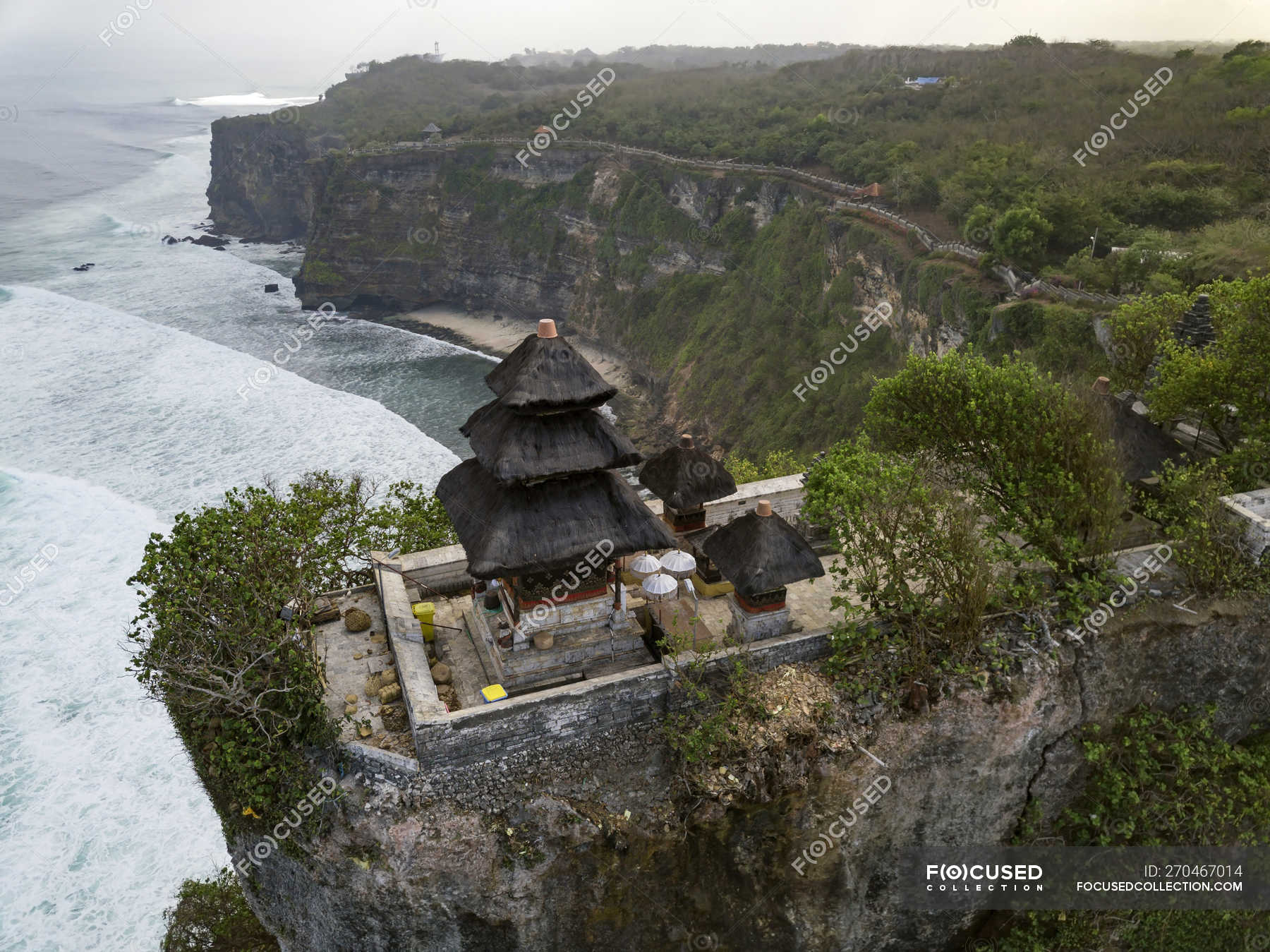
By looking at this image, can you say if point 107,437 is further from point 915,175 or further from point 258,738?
point 915,175

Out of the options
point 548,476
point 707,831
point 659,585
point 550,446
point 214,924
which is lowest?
point 214,924

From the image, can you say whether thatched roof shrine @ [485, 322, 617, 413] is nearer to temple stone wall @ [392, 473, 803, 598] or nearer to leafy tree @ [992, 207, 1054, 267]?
temple stone wall @ [392, 473, 803, 598]

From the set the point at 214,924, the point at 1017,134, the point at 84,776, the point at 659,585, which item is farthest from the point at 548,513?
the point at 1017,134

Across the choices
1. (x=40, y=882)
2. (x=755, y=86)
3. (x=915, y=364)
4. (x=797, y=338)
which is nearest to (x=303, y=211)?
(x=755, y=86)

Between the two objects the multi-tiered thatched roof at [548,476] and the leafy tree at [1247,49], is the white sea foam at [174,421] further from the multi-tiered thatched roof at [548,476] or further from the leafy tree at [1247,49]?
the leafy tree at [1247,49]

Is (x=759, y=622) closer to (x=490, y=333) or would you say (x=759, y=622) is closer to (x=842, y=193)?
(x=842, y=193)

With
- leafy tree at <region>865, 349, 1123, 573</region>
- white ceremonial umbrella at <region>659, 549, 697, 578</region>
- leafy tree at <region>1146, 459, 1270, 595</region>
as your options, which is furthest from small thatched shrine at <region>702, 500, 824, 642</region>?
leafy tree at <region>1146, 459, 1270, 595</region>

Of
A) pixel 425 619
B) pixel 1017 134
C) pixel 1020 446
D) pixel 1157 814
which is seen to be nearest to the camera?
pixel 1157 814
